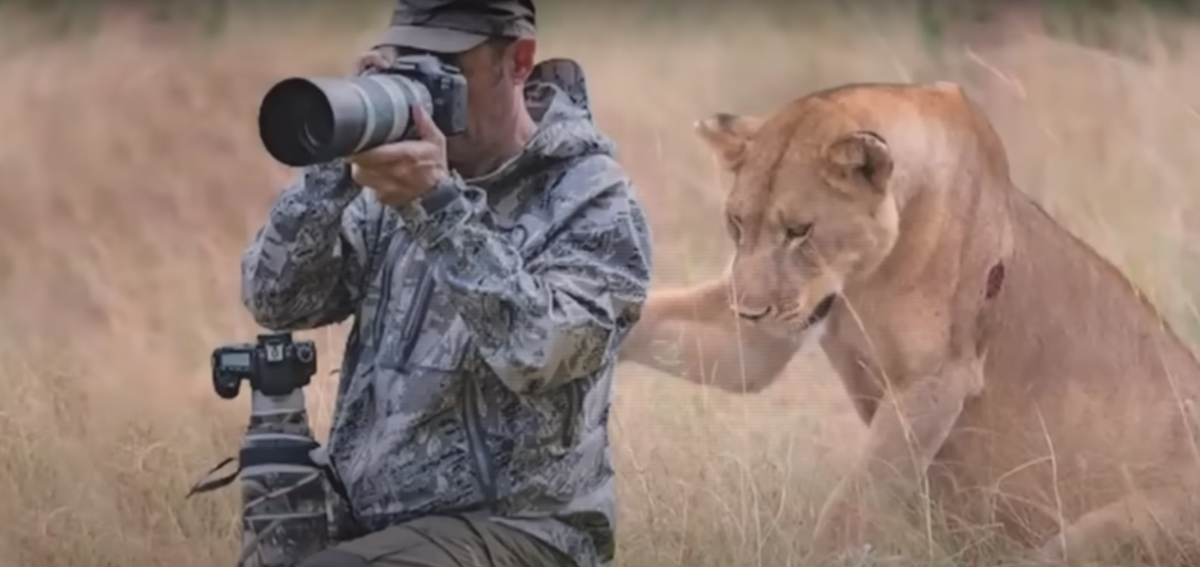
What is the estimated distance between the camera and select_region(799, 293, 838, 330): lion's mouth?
260 cm

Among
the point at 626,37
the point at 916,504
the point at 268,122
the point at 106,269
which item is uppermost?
the point at 268,122

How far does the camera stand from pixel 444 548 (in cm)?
188

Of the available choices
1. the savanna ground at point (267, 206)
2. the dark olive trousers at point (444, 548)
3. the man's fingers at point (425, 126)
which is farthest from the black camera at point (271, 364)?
the savanna ground at point (267, 206)

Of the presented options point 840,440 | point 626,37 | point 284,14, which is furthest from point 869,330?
point 284,14

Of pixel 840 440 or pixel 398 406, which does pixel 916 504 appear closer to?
pixel 840 440

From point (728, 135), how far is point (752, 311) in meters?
0.25

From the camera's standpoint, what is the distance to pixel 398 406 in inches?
77.0

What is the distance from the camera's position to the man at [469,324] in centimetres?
188

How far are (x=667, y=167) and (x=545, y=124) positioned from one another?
27.6 inches

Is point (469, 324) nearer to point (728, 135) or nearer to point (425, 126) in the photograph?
point (425, 126)

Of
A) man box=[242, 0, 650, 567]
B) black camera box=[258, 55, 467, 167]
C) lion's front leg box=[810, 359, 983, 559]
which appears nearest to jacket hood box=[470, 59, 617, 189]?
man box=[242, 0, 650, 567]

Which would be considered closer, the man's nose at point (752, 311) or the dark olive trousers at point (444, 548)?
the dark olive trousers at point (444, 548)

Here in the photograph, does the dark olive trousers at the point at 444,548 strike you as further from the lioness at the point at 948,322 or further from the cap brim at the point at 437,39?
the lioness at the point at 948,322

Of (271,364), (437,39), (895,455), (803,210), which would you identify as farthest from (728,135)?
(271,364)
